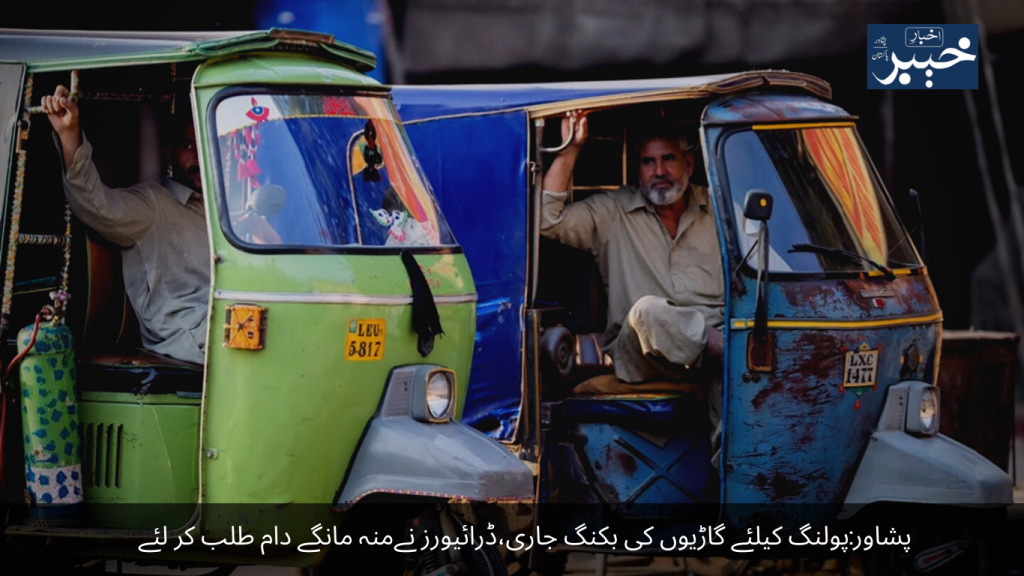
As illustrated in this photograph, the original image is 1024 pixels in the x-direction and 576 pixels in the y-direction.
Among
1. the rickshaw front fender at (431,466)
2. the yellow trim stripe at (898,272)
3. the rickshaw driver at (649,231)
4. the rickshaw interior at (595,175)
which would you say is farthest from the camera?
the rickshaw interior at (595,175)

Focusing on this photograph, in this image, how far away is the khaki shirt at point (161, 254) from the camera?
5.91m

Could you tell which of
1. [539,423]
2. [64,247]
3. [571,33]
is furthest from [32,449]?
[571,33]

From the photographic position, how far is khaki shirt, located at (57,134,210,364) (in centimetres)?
591

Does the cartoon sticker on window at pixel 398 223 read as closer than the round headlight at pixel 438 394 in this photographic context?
No

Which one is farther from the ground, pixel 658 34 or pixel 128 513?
pixel 658 34

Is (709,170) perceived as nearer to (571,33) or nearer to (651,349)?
(651,349)

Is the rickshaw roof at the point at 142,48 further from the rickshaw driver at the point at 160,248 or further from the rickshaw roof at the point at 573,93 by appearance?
the rickshaw roof at the point at 573,93

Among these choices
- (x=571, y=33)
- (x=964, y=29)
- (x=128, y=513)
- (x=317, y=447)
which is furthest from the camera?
(x=571, y=33)

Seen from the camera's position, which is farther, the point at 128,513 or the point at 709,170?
the point at 709,170

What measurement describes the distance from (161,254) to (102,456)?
85cm

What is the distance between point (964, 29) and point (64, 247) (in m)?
6.13

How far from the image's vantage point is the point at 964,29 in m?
9.86

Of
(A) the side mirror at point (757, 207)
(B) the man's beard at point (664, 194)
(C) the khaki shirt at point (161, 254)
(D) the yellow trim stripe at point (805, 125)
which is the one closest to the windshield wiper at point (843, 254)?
(A) the side mirror at point (757, 207)

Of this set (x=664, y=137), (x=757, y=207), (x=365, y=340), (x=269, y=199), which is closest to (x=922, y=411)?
(x=757, y=207)
